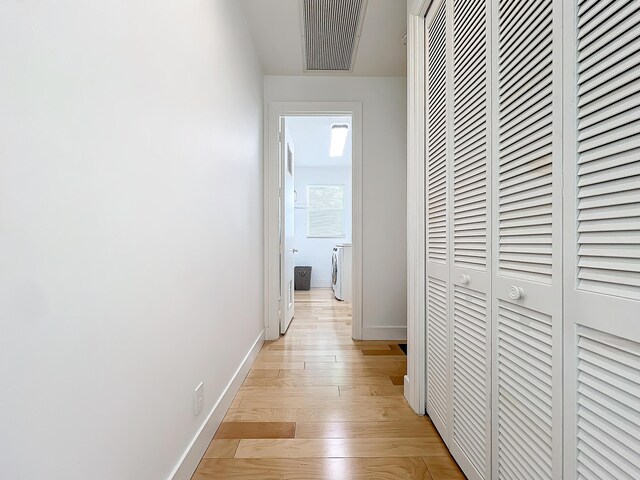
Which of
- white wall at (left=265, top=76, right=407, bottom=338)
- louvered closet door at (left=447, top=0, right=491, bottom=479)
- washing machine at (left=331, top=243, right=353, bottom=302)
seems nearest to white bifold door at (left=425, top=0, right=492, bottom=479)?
louvered closet door at (left=447, top=0, right=491, bottom=479)

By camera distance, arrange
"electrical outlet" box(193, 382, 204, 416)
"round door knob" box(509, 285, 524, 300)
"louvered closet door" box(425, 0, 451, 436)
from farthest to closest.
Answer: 1. "louvered closet door" box(425, 0, 451, 436)
2. "electrical outlet" box(193, 382, 204, 416)
3. "round door knob" box(509, 285, 524, 300)

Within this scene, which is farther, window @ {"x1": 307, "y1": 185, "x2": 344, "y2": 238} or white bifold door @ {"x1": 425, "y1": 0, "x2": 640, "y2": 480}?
window @ {"x1": 307, "y1": 185, "x2": 344, "y2": 238}

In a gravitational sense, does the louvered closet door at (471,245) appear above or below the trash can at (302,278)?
above

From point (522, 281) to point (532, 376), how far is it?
0.26 metres

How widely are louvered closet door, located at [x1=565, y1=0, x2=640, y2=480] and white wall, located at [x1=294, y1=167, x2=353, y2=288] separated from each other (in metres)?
6.24

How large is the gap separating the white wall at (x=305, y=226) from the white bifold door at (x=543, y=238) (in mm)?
5507

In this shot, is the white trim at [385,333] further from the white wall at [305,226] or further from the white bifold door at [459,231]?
the white wall at [305,226]

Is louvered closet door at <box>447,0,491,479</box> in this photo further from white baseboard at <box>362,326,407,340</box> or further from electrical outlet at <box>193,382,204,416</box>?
white baseboard at <box>362,326,407,340</box>

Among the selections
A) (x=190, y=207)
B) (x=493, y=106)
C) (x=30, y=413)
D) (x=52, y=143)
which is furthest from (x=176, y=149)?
(x=493, y=106)

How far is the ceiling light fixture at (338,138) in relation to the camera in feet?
14.5

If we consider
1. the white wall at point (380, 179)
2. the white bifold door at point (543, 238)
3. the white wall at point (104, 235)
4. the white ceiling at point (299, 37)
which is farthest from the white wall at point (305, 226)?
the white bifold door at point (543, 238)

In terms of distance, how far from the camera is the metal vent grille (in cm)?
228

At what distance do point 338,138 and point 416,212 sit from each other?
325cm

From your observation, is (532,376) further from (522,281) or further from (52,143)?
(52,143)
